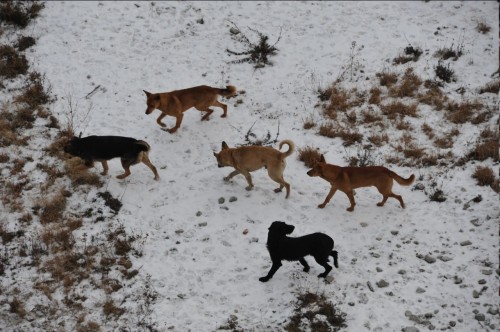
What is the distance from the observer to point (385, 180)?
8.30 meters

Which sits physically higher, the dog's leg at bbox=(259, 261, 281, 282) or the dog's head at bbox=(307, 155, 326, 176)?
the dog's head at bbox=(307, 155, 326, 176)

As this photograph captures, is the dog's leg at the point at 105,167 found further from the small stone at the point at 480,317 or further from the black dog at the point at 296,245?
the small stone at the point at 480,317

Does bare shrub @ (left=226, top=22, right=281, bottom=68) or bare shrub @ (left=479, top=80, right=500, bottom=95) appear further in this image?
bare shrub @ (left=226, top=22, right=281, bottom=68)

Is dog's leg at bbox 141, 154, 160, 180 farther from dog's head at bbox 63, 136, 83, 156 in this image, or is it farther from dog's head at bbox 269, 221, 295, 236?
dog's head at bbox 269, 221, 295, 236

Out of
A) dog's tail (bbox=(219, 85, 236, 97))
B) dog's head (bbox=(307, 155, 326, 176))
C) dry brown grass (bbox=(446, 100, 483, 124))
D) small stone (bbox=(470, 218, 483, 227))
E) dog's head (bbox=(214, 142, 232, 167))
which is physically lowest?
small stone (bbox=(470, 218, 483, 227))

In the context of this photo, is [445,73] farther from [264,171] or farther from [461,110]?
[264,171]

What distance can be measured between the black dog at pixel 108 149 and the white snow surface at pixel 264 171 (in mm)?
609

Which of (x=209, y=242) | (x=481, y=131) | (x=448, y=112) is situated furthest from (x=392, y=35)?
(x=209, y=242)

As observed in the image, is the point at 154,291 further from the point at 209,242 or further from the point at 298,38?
the point at 298,38

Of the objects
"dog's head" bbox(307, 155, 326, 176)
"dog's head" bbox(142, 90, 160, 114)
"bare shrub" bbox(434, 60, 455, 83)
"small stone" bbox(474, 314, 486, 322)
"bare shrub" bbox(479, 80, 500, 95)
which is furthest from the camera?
"bare shrub" bbox(434, 60, 455, 83)

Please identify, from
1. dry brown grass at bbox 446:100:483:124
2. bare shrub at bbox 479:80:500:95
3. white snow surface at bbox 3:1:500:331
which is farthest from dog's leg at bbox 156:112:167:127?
bare shrub at bbox 479:80:500:95

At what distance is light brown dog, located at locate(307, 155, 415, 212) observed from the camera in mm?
8305

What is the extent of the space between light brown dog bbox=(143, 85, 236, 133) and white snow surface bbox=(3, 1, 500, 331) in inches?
21.4

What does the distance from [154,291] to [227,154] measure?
10.6 feet
